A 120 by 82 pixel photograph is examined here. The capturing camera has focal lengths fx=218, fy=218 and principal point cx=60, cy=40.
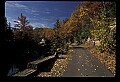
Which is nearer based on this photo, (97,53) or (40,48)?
(40,48)

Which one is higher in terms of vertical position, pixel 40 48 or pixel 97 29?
pixel 97 29

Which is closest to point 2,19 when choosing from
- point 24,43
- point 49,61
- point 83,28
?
point 24,43

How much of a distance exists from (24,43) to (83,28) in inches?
185

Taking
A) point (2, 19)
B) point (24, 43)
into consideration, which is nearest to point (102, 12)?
point (24, 43)

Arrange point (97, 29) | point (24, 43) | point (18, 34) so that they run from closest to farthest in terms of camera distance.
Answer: point (18, 34) < point (24, 43) < point (97, 29)
